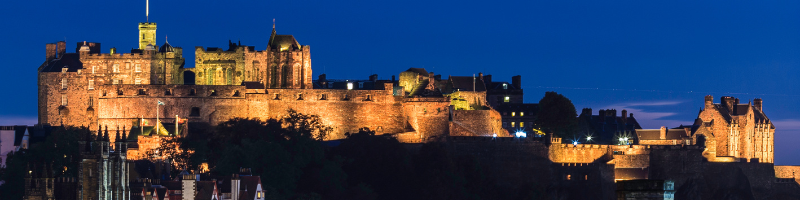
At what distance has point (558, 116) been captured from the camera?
4011 inches

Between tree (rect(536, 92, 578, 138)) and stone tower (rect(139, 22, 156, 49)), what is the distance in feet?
101

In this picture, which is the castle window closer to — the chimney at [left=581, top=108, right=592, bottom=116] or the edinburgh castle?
the edinburgh castle

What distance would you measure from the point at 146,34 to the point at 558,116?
32.5 meters

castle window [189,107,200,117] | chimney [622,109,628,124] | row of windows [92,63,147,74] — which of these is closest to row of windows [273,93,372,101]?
castle window [189,107,200,117]

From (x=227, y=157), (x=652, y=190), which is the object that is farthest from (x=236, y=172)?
(x=652, y=190)

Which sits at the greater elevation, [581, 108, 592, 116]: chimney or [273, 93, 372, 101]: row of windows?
[273, 93, 372, 101]: row of windows

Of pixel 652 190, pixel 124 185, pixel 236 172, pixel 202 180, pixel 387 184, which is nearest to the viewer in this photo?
pixel 652 190

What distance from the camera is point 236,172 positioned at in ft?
255

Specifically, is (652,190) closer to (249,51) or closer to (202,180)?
(202,180)

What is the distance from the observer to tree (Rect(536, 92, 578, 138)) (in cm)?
10119

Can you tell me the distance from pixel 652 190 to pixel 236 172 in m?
51.3

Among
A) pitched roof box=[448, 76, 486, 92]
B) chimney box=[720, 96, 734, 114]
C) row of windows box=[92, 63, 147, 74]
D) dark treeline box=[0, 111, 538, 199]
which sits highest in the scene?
row of windows box=[92, 63, 147, 74]

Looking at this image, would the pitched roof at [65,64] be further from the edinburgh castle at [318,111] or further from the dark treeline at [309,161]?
the dark treeline at [309,161]

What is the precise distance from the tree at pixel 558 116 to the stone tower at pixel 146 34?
30796mm
